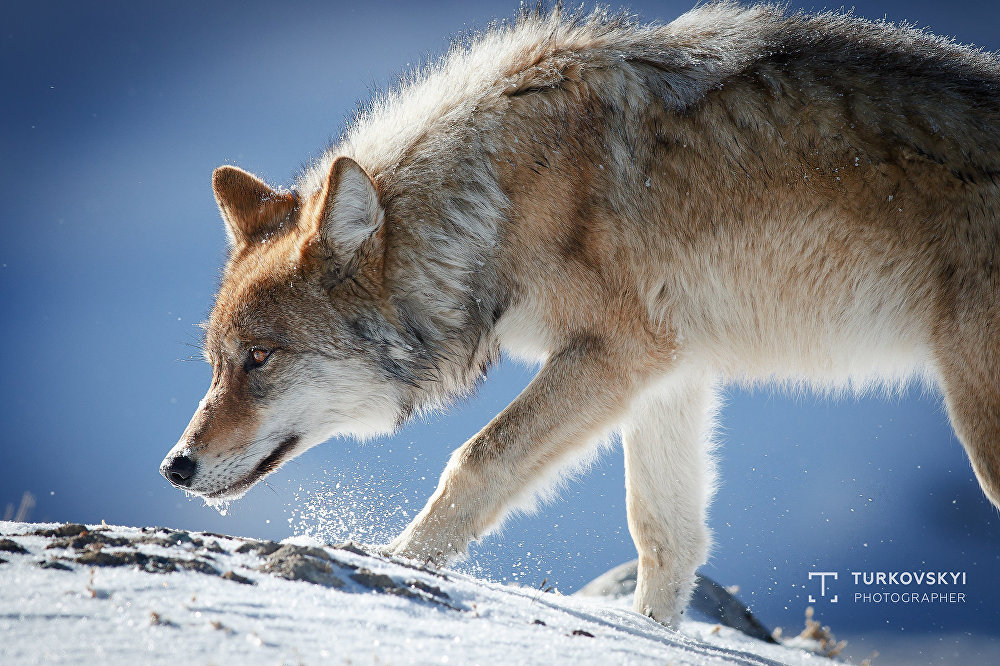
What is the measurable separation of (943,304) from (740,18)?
5.80ft

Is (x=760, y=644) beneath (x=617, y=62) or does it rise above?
beneath

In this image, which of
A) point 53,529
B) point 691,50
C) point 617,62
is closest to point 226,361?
point 53,529

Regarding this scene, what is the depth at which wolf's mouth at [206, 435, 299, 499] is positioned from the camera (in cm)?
324

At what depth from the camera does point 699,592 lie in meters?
5.15

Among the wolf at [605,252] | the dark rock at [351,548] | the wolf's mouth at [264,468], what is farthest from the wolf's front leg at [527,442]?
the wolf's mouth at [264,468]

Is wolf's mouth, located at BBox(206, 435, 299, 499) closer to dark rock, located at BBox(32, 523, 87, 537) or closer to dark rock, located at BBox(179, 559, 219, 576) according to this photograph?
dark rock, located at BBox(32, 523, 87, 537)

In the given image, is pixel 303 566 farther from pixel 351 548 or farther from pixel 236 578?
pixel 351 548

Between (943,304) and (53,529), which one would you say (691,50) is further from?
(53,529)

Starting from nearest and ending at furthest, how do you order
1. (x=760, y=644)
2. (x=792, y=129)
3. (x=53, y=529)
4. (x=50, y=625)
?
(x=50, y=625) → (x=53, y=529) → (x=792, y=129) → (x=760, y=644)

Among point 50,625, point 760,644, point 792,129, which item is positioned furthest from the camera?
point 760,644

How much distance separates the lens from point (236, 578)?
219 centimetres

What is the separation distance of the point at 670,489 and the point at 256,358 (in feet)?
7.00

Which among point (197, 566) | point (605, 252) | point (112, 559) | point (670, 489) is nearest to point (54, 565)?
point (112, 559)

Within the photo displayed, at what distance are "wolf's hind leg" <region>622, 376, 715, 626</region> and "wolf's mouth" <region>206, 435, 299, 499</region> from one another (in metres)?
1.69
